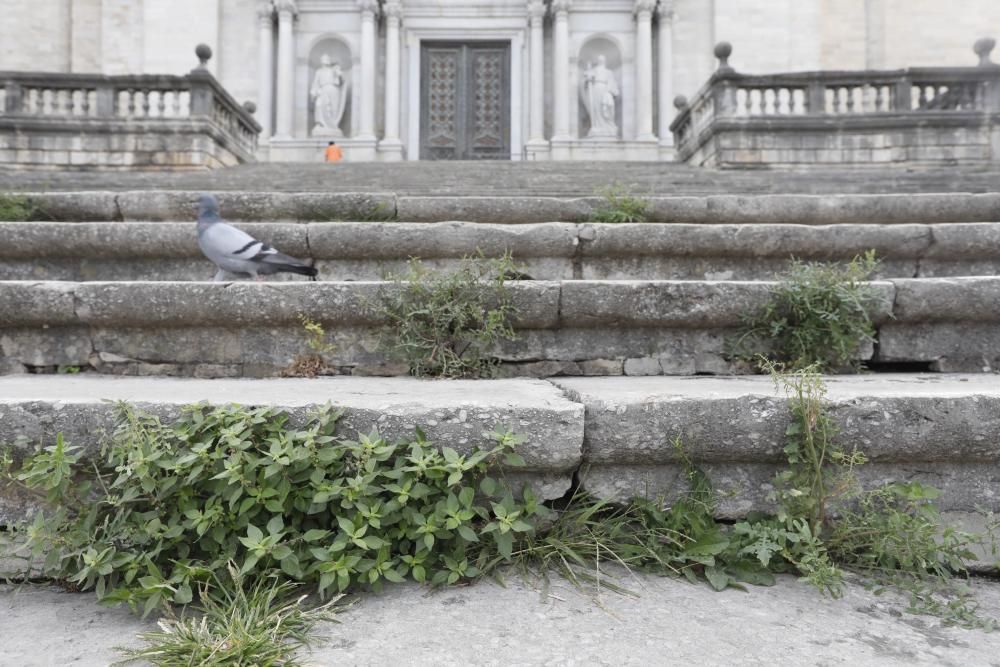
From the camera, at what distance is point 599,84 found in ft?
47.1

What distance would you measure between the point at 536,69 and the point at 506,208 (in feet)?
37.7

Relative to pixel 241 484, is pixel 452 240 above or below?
above

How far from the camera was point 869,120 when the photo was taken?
8.87 m

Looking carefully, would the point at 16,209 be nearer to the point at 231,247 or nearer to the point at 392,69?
the point at 231,247

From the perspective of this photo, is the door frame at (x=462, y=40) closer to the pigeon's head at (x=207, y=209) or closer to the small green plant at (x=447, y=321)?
the pigeon's head at (x=207, y=209)

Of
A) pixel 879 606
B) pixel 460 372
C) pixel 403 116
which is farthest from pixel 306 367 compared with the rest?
pixel 403 116

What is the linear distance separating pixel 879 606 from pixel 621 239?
253 centimetres

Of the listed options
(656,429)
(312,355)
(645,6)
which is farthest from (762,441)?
(645,6)

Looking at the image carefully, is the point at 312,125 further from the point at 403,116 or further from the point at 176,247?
the point at 176,247

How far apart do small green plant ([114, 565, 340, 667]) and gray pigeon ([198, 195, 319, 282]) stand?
200cm

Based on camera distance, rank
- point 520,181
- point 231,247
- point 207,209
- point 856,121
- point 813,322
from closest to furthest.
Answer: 1. point 813,322
2. point 231,247
3. point 207,209
4. point 520,181
5. point 856,121

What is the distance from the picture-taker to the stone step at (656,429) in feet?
5.43

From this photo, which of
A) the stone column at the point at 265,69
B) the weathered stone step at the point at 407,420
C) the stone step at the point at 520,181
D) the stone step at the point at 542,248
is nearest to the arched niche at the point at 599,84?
the stone step at the point at 520,181

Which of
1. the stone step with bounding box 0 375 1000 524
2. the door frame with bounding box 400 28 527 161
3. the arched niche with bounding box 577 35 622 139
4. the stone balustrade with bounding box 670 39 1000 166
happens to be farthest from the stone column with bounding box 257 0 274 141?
the stone step with bounding box 0 375 1000 524
